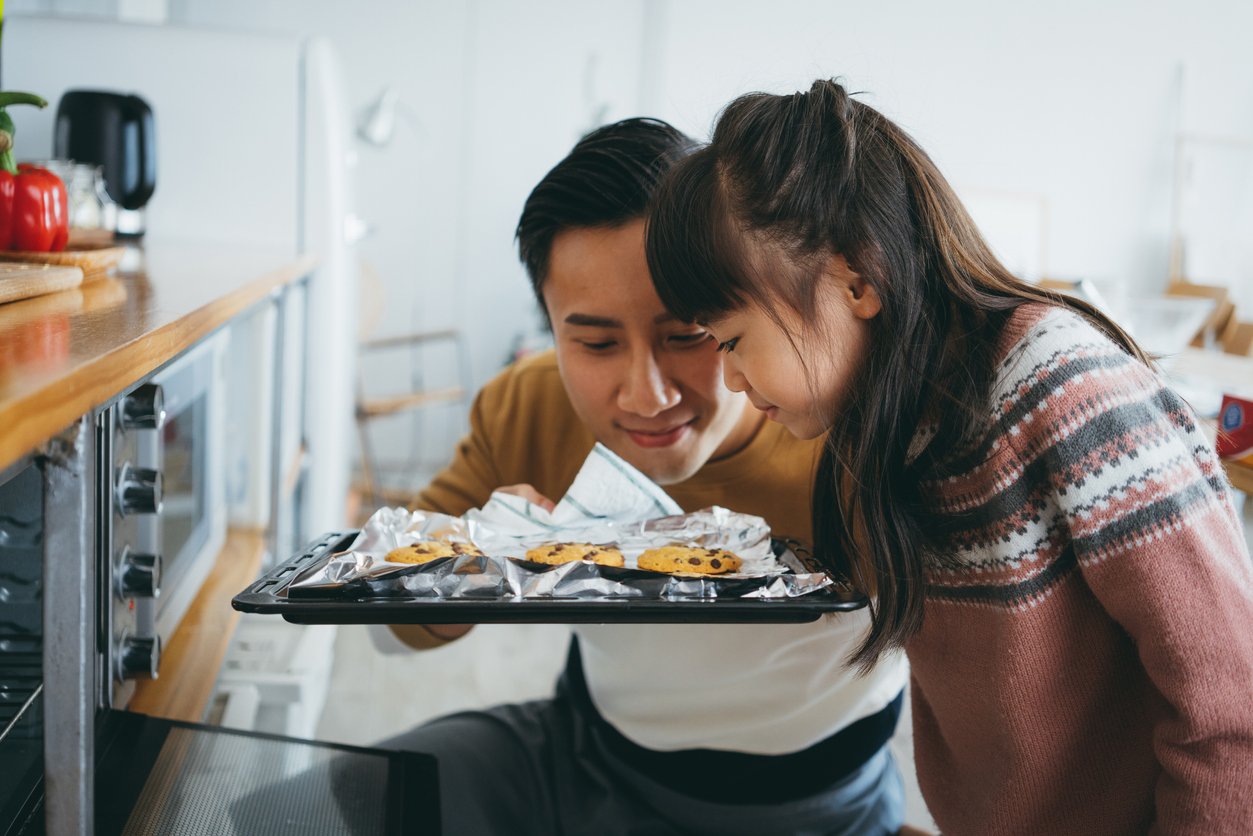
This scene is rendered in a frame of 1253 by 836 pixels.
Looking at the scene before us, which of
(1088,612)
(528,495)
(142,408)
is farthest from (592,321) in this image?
(1088,612)

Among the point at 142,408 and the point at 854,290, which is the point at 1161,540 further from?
the point at 142,408

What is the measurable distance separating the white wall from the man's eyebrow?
284cm

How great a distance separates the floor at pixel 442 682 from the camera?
6.39ft

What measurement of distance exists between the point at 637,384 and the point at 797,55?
11.0ft

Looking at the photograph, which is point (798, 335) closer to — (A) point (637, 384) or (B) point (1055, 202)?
(A) point (637, 384)

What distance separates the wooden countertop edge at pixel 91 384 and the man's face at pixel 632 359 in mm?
355

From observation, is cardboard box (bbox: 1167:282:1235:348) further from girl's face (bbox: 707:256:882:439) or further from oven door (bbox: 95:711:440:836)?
oven door (bbox: 95:711:440:836)

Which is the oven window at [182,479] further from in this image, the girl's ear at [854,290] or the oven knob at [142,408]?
the girl's ear at [854,290]

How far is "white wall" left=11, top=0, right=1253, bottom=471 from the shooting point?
3680 mm

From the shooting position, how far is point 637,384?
878 mm

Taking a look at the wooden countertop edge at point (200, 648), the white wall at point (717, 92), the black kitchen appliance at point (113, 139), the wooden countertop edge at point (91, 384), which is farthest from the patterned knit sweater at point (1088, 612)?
the white wall at point (717, 92)

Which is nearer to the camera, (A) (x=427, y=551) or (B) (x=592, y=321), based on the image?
(A) (x=427, y=551)

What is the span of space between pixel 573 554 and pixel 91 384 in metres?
0.40

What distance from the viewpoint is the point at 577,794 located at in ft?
3.32
